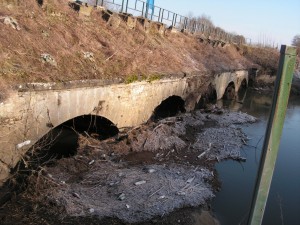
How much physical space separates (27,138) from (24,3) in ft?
15.0

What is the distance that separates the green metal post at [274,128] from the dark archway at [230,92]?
76.0ft

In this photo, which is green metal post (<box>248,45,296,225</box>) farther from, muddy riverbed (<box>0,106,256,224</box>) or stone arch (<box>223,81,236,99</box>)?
stone arch (<box>223,81,236,99</box>)

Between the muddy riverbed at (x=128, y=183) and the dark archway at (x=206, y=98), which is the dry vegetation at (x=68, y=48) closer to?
the muddy riverbed at (x=128, y=183)

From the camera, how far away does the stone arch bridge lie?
7.29 m

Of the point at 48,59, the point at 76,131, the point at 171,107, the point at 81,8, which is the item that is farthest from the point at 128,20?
the point at 48,59

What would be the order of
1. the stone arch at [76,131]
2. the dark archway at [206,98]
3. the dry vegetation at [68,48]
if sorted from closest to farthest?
the dry vegetation at [68,48] → the stone arch at [76,131] → the dark archway at [206,98]

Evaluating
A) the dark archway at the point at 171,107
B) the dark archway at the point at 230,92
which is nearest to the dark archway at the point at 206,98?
the dark archway at the point at 171,107

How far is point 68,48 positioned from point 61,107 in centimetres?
238

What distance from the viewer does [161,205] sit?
7.29m

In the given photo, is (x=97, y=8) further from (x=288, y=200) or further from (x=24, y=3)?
(x=288, y=200)

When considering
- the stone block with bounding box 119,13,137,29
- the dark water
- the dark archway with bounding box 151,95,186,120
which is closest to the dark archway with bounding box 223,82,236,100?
the dark water

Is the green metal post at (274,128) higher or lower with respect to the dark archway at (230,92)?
higher

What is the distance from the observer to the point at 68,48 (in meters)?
10.1

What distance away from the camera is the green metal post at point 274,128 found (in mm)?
2438
